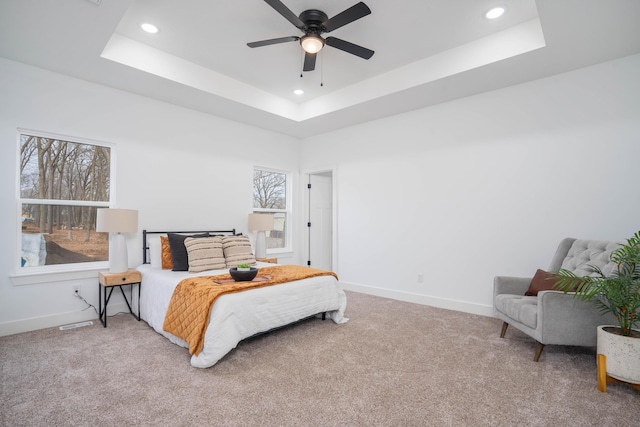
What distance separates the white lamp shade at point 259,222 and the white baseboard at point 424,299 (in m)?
1.58

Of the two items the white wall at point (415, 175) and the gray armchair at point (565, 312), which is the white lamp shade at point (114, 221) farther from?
the gray armchair at point (565, 312)

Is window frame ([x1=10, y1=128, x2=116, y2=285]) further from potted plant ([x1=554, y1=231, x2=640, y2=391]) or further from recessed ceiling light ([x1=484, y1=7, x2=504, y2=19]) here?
potted plant ([x1=554, y1=231, x2=640, y2=391])

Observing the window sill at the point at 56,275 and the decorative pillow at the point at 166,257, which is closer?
the window sill at the point at 56,275

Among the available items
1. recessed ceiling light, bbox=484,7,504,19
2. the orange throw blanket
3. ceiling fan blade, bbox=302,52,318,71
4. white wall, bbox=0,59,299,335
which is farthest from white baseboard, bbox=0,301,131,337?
recessed ceiling light, bbox=484,7,504,19

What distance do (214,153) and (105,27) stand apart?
7.19 feet

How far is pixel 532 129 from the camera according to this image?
3568 millimetres

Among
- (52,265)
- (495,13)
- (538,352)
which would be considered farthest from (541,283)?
(52,265)

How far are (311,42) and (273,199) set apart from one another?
3.24m

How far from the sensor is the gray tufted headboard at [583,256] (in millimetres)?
2688

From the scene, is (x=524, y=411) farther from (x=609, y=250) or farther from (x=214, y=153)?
(x=214, y=153)

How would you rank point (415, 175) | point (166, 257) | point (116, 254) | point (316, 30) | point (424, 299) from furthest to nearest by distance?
point (415, 175)
point (424, 299)
point (166, 257)
point (116, 254)
point (316, 30)

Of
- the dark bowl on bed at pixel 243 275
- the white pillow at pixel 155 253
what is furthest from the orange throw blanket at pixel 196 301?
the white pillow at pixel 155 253

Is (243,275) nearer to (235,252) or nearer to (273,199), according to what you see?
(235,252)

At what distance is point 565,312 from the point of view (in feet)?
8.10
